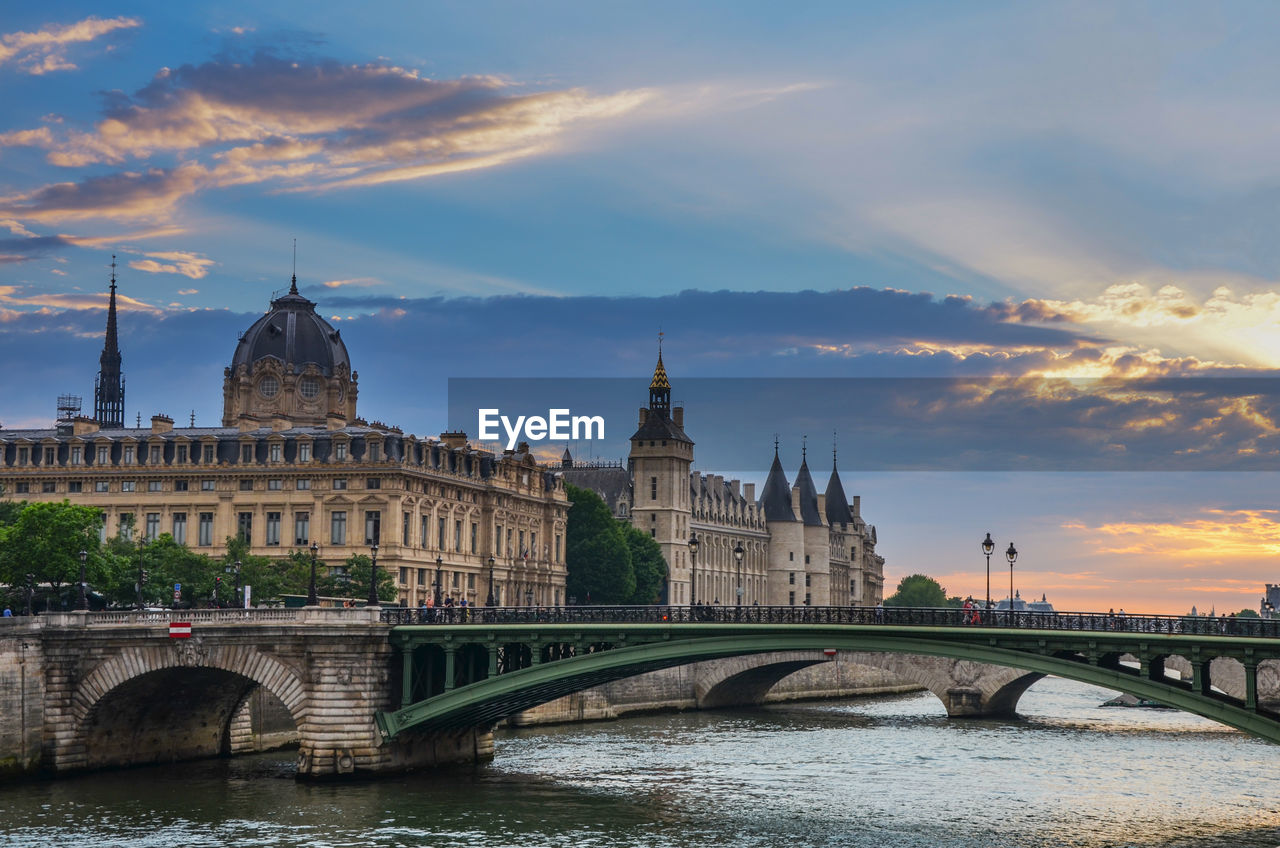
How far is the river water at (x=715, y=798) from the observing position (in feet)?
185

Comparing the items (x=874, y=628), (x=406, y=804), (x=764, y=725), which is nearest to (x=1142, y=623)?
(x=874, y=628)

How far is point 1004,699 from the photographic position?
108562 mm

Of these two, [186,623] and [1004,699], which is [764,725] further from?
[186,623]

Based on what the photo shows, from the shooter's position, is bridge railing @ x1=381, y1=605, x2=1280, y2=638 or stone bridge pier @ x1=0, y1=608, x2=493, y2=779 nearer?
bridge railing @ x1=381, y1=605, x2=1280, y2=638

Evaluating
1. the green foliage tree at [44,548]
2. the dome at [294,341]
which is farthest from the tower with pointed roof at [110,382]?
the green foliage tree at [44,548]

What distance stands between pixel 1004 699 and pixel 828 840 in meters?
55.0

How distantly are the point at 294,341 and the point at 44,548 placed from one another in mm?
61727

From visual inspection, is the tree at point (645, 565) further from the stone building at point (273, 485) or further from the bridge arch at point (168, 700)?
the bridge arch at point (168, 700)

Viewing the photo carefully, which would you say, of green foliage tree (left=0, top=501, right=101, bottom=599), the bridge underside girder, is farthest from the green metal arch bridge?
green foliage tree (left=0, top=501, right=101, bottom=599)

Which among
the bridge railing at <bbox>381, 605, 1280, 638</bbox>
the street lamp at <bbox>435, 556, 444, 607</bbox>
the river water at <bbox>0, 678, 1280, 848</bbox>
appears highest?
the street lamp at <bbox>435, 556, 444, 607</bbox>

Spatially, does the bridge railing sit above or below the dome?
below

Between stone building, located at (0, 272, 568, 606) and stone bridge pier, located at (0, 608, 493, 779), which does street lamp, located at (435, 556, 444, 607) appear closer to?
stone building, located at (0, 272, 568, 606)

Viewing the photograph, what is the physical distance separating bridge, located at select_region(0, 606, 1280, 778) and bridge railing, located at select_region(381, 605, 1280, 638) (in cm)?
10

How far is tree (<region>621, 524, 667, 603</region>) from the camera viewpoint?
571ft
